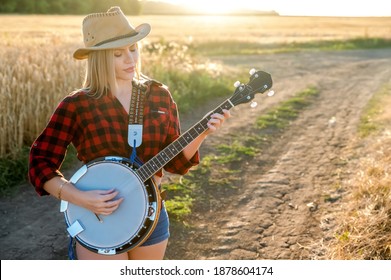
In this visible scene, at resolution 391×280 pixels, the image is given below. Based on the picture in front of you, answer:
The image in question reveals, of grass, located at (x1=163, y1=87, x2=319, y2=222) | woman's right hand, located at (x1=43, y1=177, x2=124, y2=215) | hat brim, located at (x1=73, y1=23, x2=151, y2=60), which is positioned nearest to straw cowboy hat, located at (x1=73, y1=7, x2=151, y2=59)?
hat brim, located at (x1=73, y1=23, x2=151, y2=60)

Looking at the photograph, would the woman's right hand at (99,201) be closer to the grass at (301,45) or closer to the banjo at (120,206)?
the banjo at (120,206)

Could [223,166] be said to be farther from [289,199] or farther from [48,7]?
[48,7]

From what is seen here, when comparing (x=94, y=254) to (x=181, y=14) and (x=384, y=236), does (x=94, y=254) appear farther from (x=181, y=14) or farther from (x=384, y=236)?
(x=181, y=14)

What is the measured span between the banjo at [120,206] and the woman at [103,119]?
0.18ft

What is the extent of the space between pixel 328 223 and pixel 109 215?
2.64m

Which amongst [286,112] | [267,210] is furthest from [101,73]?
[286,112]

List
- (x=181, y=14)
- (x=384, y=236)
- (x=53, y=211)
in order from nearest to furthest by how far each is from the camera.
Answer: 1. (x=384, y=236)
2. (x=53, y=211)
3. (x=181, y=14)

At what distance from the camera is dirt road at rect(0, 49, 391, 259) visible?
4.29 m

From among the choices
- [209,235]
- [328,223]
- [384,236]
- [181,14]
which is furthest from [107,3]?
[181,14]

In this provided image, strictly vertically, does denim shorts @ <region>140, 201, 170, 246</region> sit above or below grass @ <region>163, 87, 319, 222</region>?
above

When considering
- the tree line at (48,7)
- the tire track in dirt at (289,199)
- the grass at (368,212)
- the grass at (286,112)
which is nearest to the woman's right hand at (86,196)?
the tire track in dirt at (289,199)

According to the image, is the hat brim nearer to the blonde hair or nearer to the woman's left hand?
the blonde hair

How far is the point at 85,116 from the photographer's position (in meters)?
2.51

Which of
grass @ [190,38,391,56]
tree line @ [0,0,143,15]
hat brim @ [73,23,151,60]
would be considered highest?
hat brim @ [73,23,151,60]
